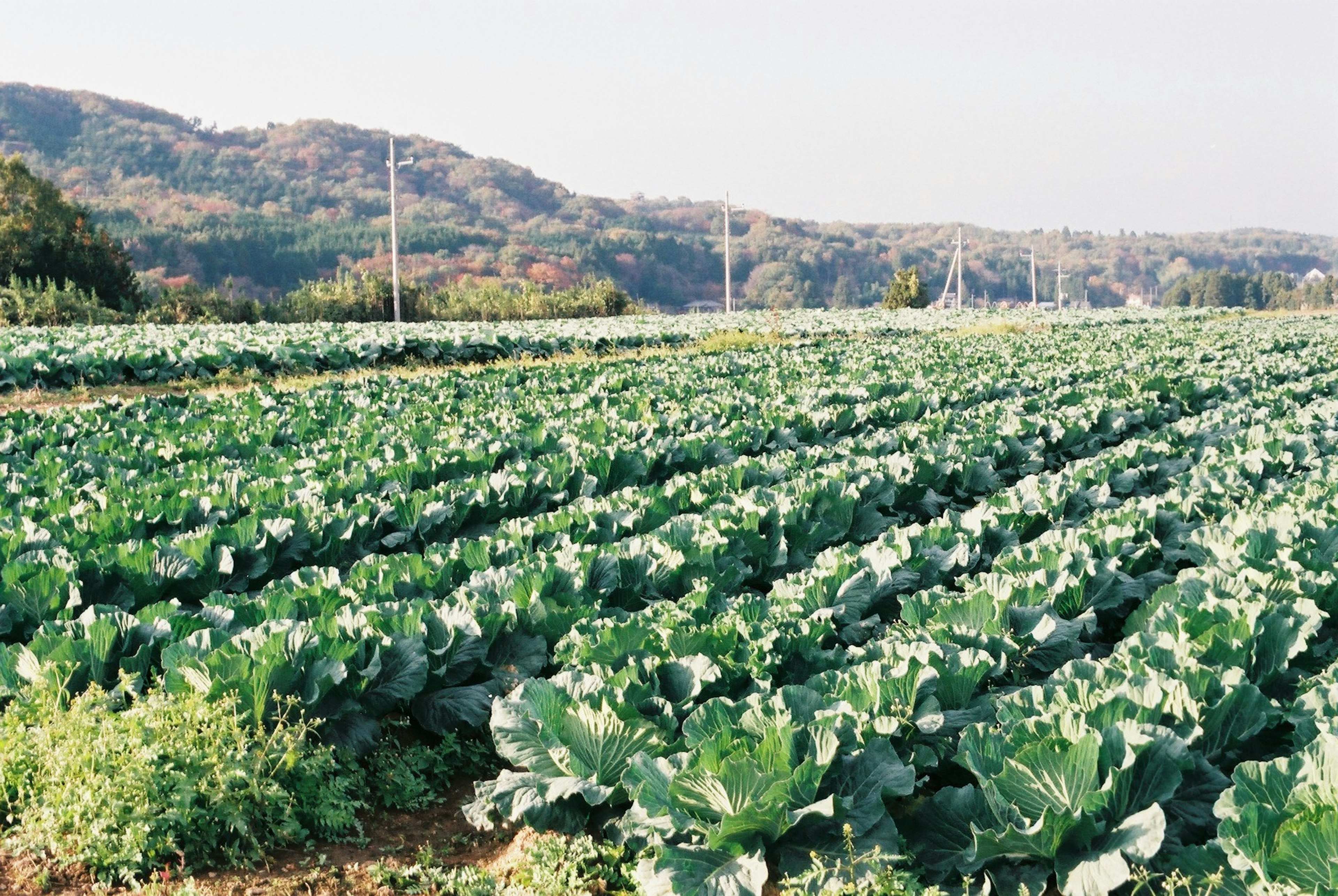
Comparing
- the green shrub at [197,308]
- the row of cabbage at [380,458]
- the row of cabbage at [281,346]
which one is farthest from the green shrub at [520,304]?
the row of cabbage at [380,458]

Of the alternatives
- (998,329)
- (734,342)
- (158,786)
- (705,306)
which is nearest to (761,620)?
(158,786)

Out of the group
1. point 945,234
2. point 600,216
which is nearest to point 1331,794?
point 600,216

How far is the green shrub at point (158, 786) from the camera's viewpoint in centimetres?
301

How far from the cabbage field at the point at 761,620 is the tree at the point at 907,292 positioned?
51.4 metres

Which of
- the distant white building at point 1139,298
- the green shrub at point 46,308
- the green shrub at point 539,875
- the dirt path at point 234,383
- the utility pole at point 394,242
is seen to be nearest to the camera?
the green shrub at point 539,875

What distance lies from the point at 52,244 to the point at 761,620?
1659 inches

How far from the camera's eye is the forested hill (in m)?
71.9

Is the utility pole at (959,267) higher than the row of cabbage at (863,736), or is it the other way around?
the utility pole at (959,267)

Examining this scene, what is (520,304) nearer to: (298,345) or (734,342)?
(734,342)

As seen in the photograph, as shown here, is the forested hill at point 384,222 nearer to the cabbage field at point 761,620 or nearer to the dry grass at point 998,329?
the dry grass at point 998,329

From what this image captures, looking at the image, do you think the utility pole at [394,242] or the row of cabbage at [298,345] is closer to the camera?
the row of cabbage at [298,345]

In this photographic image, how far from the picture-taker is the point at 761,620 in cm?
405

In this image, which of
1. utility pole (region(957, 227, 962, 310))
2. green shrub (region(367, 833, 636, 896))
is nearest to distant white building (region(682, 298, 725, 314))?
utility pole (region(957, 227, 962, 310))

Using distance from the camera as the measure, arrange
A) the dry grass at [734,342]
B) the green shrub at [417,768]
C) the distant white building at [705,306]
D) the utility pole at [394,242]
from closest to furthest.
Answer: the green shrub at [417,768], the dry grass at [734,342], the utility pole at [394,242], the distant white building at [705,306]
